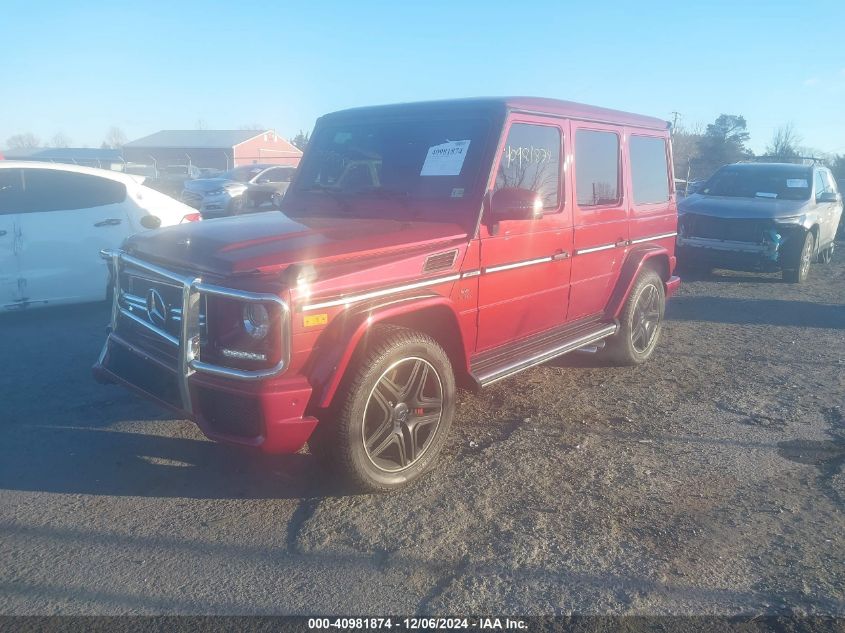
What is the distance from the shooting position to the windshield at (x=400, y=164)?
4.31m

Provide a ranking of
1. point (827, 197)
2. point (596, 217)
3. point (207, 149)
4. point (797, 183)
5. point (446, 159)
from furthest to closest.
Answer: point (207, 149) → point (797, 183) → point (827, 197) → point (596, 217) → point (446, 159)

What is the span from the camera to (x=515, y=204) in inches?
159

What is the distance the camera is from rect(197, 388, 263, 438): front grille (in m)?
3.15

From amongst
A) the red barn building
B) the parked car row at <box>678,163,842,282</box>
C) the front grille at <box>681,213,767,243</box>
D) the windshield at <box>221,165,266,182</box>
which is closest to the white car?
the front grille at <box>681,213,767,243</box>

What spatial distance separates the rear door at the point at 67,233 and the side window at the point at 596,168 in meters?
4.76

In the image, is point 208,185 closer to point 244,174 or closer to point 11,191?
point 244,174

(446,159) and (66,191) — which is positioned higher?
(66,191)

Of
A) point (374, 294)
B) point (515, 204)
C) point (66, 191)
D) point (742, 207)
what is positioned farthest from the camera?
point (742, 207)

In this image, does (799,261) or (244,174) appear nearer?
(799,261)

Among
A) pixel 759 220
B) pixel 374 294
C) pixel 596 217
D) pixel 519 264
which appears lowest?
pixel 374 294

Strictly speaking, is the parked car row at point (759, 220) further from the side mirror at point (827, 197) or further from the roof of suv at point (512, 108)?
the roof of suv at point (512, 108)

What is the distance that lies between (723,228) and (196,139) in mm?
58827

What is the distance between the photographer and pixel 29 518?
3441 mm

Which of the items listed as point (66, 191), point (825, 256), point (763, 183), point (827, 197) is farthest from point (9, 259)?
point (825, 256)
